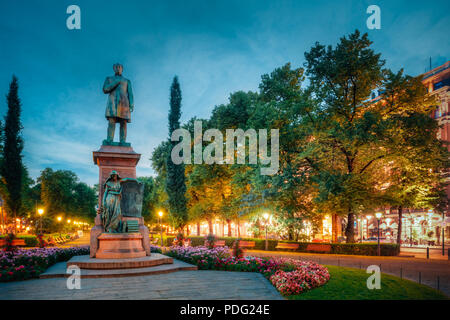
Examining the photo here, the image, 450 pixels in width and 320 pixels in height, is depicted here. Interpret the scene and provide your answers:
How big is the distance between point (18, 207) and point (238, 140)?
92.9 ft

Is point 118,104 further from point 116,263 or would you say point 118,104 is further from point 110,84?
point 116,263

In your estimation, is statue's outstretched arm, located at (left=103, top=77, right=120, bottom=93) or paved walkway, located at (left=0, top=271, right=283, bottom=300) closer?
paved walkway, located at (left=0, top=271, right=283, bottom=300)

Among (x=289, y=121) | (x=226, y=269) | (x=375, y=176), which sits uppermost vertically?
(x=289, y=121)

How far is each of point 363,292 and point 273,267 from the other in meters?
3.31

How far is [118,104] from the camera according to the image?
13531 mm

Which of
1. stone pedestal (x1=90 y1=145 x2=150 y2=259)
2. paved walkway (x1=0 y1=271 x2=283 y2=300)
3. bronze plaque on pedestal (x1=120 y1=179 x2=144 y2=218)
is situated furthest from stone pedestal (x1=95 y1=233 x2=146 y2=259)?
paved walkway (x1=0 y1=271 x2=283 y2=300)

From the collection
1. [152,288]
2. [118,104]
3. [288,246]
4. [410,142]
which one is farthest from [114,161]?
[410,142]

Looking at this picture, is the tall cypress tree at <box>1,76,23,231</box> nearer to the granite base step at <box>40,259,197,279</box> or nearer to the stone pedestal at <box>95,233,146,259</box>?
the stone pedestal at <box>95,233,146,259</box>

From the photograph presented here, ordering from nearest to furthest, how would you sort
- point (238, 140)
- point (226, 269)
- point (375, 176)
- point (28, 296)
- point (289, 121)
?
1. point (28, 296)
2. point (226, 269)
3. point (289, 121)
4. point (375, 176)
5. point (238, 140)

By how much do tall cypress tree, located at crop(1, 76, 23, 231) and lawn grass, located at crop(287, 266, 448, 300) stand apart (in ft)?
127

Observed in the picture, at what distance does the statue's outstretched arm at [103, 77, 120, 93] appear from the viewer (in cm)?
1353

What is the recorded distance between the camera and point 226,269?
11.7 metres

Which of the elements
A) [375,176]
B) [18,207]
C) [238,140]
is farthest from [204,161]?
[18,207]
